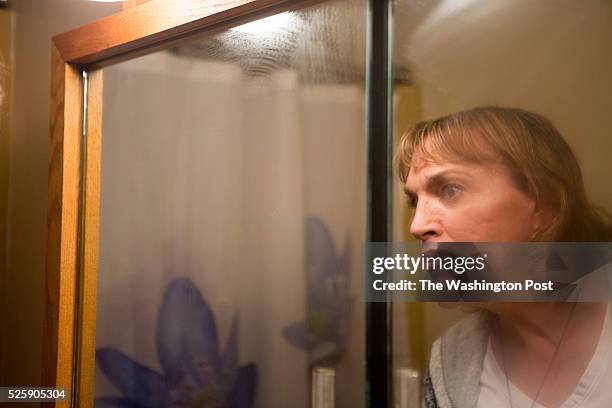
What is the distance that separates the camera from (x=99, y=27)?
4.60ft

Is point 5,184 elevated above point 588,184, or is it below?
above

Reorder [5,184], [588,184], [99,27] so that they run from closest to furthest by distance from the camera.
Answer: [588,184]
[99,27]
[5,184]

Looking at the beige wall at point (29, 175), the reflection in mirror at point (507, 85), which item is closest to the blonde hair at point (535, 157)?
the reflection in mirror at point (507, 85)

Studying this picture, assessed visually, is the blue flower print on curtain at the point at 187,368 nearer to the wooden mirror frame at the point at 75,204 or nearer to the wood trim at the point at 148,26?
the wooden mirror frame at the point at 75,204

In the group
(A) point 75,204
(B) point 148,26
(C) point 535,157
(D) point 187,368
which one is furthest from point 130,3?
(C) point 535,157

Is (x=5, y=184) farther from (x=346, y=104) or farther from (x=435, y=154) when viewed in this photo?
(x=435, y=154)

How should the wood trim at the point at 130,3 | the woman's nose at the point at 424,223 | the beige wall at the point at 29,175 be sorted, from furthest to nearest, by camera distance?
1. the beige wall at the point at 29,175
2. the wood trim at the point at 130,3
3. the woman's nose at the point at 424,223

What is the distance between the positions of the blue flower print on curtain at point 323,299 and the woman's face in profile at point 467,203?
0.48 ft

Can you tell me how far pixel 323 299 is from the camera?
1.07 meters

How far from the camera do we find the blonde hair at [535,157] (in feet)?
2.82

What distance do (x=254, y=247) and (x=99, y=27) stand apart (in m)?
0.61

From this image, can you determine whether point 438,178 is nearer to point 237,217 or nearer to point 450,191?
point 450,191

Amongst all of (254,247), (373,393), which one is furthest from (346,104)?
(373,393)

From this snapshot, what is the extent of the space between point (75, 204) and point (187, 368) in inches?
17.6
